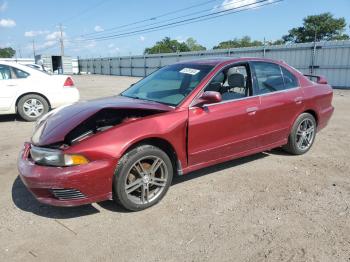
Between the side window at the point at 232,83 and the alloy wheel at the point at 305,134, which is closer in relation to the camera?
the side window at the point at 232,83

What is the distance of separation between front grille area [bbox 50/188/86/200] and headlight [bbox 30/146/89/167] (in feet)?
0.78

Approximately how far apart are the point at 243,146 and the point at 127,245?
2.08 m

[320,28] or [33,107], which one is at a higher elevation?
[320,28]

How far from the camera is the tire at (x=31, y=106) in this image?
8281 mm

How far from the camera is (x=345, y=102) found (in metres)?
12.0

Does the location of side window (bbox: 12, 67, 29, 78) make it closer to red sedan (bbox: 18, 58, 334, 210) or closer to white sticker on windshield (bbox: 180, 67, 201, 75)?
red sedan (bbox: 18, 58, 334, 210)

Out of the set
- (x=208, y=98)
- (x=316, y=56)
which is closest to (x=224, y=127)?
(x=208, y=98)

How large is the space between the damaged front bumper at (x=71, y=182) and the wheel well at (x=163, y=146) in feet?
1.14

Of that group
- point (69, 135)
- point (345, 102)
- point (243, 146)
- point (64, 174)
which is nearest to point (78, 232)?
point (64, 174)

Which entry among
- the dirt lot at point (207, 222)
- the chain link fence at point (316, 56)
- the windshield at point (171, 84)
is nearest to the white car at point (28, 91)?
the dirt lot at point (207, 222)

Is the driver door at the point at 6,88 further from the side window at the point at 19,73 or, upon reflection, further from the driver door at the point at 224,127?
the driver door at the point at 224,127

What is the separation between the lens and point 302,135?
5.35 metres

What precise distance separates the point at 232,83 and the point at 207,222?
197 cm

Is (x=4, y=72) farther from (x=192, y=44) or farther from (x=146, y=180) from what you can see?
(x=192, y=44)
